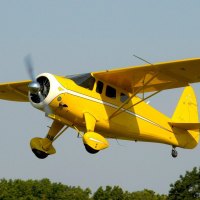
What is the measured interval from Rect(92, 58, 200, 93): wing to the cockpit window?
0.17 meters

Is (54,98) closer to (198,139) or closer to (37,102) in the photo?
(37,102)

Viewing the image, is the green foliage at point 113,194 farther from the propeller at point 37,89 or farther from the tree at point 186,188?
the propeller at point 37,89

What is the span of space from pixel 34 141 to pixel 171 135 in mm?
4485

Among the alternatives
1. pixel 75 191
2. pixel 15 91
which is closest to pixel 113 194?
pixel 75 191

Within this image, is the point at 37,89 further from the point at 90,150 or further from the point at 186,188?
the point at 186,188

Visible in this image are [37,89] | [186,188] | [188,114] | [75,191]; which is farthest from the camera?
[75,191]

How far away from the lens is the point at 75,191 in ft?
226

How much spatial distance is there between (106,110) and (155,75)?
5.32 feet

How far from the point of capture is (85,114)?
19531 millimetres

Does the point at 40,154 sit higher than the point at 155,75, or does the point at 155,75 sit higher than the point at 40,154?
the point at 155,75

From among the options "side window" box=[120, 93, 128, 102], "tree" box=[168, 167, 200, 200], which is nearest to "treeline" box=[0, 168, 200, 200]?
"tree" box=[168, 167, 200, 200]

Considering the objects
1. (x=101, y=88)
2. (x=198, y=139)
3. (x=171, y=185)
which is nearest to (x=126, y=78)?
(x=101, y=88)

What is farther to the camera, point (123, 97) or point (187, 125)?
point (187, 125)

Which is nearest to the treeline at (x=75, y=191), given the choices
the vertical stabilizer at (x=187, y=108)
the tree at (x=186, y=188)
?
the tree at (x=186, y=188)
